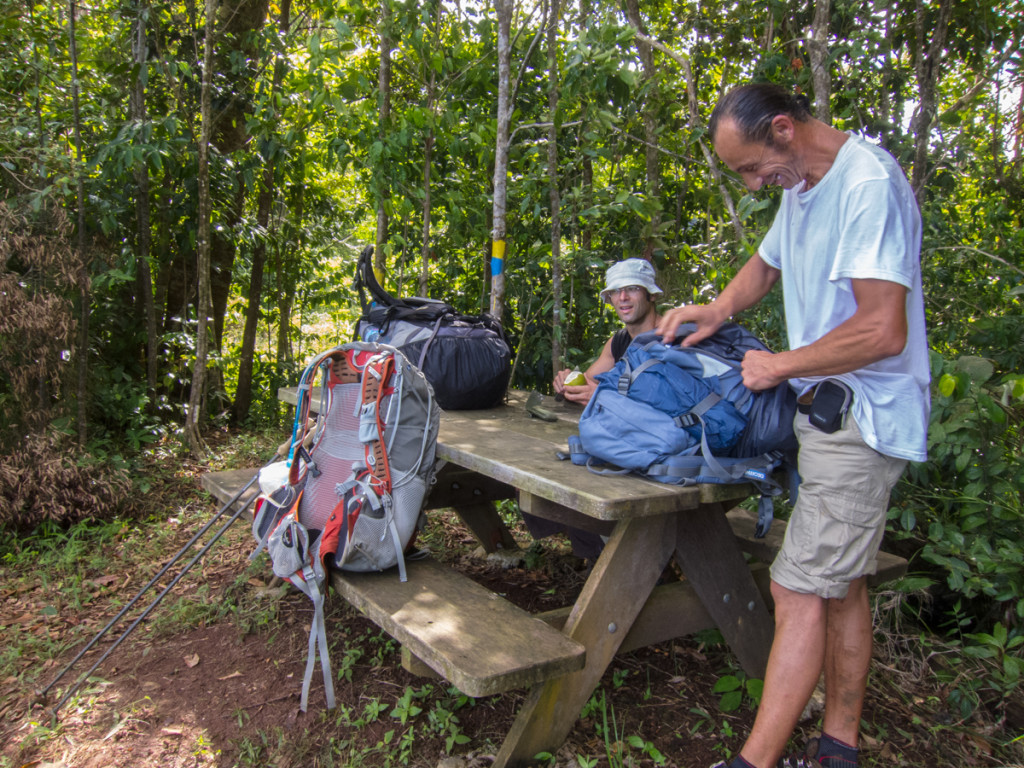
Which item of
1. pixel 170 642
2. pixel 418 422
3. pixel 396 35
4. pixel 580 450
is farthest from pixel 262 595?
pixel 396 35

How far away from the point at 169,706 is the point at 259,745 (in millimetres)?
475

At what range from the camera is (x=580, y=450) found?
2348mm

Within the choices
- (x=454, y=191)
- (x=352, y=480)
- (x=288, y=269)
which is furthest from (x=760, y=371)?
(x=288, y=269)

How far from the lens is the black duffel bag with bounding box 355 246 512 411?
3.17 meters

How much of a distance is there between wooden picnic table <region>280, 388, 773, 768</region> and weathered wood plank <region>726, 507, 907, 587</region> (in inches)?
6.2

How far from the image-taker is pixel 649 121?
552cm

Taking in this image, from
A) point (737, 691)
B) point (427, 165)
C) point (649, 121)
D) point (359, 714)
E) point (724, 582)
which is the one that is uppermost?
point (649, 121)

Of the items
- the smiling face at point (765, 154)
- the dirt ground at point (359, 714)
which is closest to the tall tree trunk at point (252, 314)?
the dirt ground at point (359, 714)

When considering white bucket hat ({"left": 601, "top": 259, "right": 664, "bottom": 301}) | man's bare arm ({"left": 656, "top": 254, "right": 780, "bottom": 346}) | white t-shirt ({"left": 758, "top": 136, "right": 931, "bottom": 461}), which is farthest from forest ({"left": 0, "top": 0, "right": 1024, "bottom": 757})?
white t-shirt ({"left": 758, "top": 136, "right": 931, "bottom": 461})

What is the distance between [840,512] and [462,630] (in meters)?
1.08

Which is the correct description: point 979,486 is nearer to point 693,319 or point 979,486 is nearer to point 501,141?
point 693,319

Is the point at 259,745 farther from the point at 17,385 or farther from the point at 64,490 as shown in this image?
the point at 17,385

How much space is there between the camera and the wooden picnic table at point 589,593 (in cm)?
197

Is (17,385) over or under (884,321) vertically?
under
